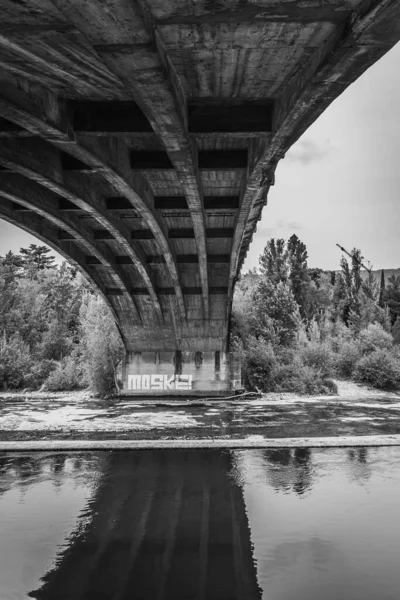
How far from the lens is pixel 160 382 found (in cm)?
3098

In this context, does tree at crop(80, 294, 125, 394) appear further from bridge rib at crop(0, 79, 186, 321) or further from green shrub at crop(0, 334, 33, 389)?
bridge rib at crop(0, 79, 186, 321)

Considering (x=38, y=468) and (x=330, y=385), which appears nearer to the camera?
(x=38, y=468)

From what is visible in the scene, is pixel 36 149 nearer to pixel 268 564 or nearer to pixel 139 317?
pixel 268 564

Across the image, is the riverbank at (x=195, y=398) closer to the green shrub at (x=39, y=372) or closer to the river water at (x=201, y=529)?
the green shrub at (x=39, y=372)

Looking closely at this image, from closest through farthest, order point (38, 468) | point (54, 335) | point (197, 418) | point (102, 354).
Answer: point (38, 468) < point (197, 418) < point (102, 354) < point (54, 335)

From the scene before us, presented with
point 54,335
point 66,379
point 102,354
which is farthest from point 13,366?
point 102,354

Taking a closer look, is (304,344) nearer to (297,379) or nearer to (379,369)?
(297,379)

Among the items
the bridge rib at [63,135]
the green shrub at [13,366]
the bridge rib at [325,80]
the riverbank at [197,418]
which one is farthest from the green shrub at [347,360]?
the bridge rib at [325,80]

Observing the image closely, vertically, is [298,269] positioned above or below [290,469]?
above

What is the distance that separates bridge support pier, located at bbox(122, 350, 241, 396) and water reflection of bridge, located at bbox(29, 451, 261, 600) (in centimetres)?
2010

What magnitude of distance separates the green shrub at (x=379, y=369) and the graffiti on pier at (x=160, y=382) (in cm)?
1377

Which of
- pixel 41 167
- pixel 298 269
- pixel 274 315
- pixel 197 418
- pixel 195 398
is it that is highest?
pixel 298 269

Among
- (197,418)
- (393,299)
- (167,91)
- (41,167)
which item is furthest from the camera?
(393,299)

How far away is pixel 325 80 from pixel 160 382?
1006 inches
